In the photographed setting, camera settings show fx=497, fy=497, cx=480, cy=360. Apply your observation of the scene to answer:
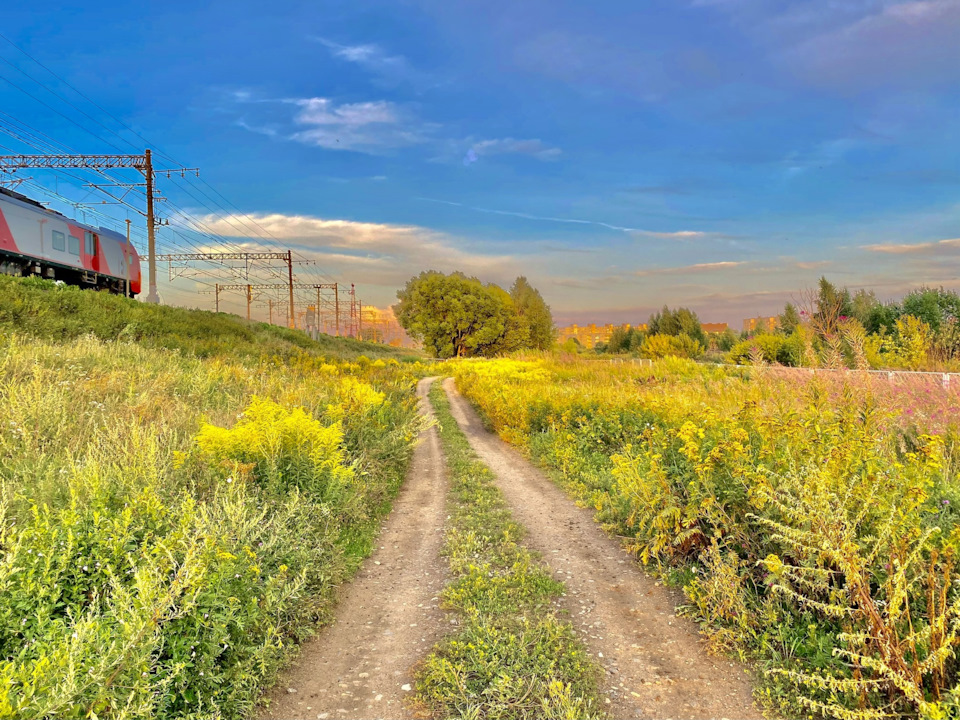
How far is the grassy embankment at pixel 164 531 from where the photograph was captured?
2.63 m

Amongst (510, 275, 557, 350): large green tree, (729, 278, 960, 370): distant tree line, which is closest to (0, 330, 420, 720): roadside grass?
(729, 278, 960, 370): distant tree line

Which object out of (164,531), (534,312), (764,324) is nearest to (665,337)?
(764,324)

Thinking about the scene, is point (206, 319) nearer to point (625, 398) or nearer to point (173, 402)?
point (173, 402)

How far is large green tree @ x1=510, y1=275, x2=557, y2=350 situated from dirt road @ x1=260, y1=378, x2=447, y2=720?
2118 inches

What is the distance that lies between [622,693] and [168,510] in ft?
11.6

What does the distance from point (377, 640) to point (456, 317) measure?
46573 mm

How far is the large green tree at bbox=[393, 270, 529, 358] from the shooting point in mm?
50500

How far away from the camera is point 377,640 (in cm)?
404

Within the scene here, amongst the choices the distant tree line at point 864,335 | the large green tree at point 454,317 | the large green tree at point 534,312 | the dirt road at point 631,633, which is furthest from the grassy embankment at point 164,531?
the large green tree at point 534,312

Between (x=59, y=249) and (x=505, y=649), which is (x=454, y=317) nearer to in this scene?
(x=59, y=249)

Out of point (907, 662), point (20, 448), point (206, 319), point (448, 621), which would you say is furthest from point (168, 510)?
point (206, 319)

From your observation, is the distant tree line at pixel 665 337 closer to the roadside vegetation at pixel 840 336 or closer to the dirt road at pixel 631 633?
the roadside vegetation at pixel 840 336

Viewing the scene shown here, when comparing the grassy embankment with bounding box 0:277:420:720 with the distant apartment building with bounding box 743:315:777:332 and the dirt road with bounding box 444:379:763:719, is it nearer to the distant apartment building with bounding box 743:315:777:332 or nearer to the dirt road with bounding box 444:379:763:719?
the dirt road with bounding box 444:379:763:719

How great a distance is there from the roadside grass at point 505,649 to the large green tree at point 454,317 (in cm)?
4490
